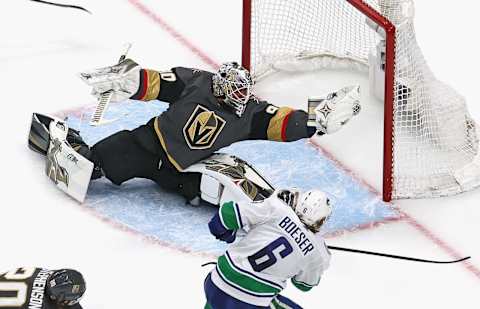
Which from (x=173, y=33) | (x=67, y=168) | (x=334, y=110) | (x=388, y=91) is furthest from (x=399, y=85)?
(x=173, y=33)

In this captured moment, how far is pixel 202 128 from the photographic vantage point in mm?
5488

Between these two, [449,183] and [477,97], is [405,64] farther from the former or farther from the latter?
[477,97]

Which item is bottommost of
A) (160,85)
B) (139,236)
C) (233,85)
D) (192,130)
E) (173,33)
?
(139,236)

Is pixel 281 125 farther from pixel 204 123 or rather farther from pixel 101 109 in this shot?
pixel 101 109

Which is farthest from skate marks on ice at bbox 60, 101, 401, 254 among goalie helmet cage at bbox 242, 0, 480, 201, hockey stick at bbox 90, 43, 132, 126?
hockey stick at bbox 90, 43, 132, 126

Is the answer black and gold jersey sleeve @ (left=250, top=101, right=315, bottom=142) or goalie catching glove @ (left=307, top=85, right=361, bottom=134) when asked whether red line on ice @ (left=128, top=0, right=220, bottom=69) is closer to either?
black and gold jersey sleeve @ (left=250, top=101, right=315, bottom=142)

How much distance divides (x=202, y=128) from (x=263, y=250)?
105 cm

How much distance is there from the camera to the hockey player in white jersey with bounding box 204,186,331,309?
4.53 metres

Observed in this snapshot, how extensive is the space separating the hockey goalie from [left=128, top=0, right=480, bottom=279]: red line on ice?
1.44 ft

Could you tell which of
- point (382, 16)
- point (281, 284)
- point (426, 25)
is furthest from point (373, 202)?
point (426, 25)

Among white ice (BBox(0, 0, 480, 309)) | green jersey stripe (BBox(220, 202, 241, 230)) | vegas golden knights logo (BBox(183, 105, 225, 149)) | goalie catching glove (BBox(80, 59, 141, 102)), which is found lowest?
white ice (BBox(0, 0, 480, 309))

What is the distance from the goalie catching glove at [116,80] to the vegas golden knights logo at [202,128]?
0.24 m

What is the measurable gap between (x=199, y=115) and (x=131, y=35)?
1.58m

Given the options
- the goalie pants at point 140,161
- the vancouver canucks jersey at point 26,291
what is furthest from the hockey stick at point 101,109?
the vancouver canucks jersey at point 26,291
